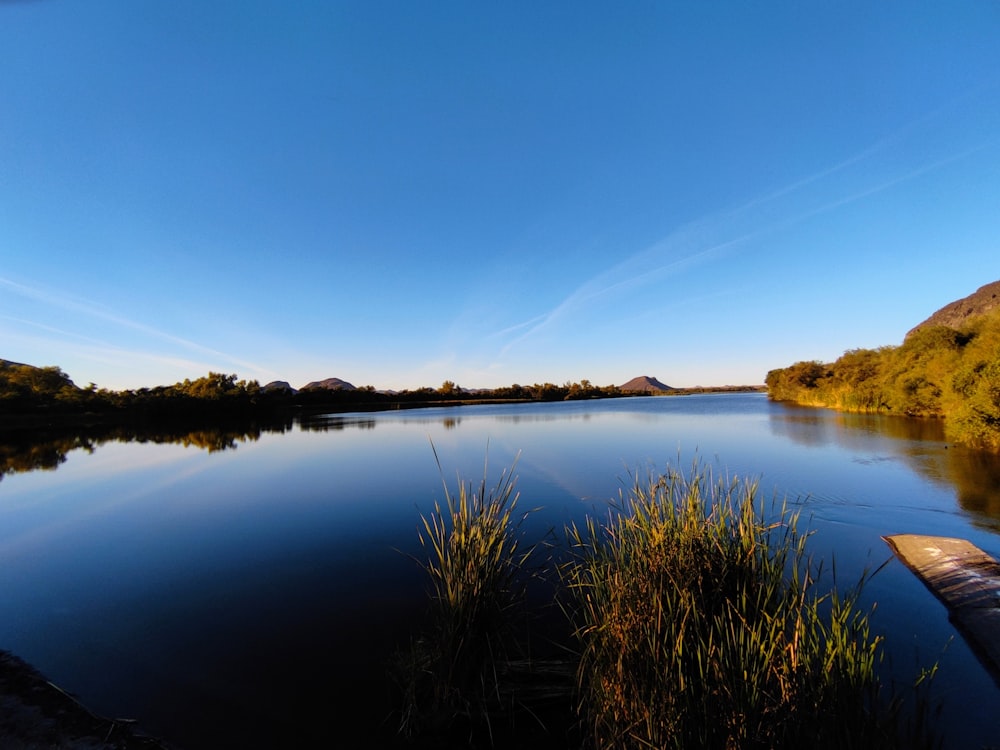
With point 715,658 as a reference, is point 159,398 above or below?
above

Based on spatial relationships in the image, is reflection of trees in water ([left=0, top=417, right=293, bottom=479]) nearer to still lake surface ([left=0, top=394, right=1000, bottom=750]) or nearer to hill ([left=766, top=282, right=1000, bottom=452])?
still lake surface ([left=0, top=394, right=1000, bottom=750])

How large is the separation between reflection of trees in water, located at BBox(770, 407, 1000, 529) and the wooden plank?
2.90 metres

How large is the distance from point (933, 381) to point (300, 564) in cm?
3428

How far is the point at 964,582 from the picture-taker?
215 inches

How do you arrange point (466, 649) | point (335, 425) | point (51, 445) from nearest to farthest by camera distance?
point (466, 649) < point (51, 445) < point (335, 425)

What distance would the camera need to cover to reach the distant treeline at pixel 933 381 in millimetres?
14680

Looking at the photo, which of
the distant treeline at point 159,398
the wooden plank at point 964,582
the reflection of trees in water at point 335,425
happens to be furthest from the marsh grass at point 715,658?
the distant treeline at point 159,398

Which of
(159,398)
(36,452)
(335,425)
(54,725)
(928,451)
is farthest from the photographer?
(159,398)

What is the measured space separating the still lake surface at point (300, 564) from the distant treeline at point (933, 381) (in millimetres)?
1448

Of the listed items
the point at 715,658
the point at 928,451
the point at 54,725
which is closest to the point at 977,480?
the point at 928,451

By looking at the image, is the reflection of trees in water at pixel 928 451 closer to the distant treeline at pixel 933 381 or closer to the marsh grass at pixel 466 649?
the distant treeline at pixel 933 381

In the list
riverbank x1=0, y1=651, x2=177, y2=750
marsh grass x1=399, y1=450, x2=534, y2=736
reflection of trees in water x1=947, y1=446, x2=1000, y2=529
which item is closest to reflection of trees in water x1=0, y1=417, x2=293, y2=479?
riverbank x1=0, y1=651, x2=177, y2=750

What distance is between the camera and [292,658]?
4547mm

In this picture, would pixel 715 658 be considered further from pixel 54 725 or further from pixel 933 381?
pixel 933 381
